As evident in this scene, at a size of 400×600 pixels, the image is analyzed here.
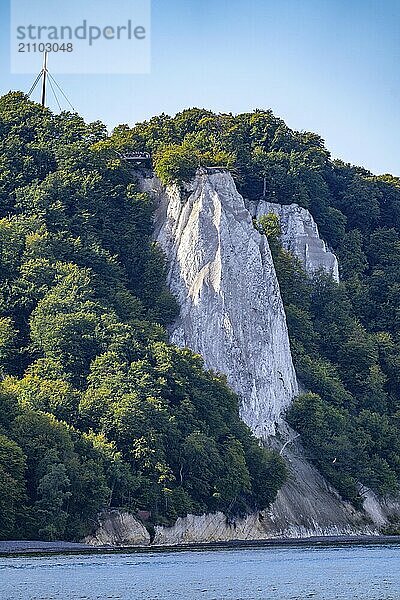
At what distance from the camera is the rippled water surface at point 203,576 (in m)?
49.5

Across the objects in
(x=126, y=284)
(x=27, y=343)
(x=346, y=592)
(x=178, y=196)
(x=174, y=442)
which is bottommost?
(x=346, y=592)

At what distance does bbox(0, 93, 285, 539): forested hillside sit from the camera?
73.4 meters

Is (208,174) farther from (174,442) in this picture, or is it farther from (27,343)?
(174,442)

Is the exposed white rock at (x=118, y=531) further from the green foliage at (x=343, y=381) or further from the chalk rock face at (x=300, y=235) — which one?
the chalk rock face at (x=300, y=235)

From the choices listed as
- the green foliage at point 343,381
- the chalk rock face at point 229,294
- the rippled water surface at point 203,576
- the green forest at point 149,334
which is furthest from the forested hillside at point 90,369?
the green foliage at point 343,381

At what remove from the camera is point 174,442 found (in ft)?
269

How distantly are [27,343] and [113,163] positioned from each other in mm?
22294

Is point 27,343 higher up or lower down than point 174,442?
higher up

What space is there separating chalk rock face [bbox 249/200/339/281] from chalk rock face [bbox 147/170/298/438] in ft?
38.1

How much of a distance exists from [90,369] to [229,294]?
55.7 ft

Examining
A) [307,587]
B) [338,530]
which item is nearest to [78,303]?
[338,530]

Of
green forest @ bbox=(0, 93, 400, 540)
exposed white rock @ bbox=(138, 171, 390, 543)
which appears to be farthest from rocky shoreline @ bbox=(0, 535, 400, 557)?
exposed white rock @ bbox=(138, 171, 390, 543)

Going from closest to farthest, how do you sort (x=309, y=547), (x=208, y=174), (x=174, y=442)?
(x=309, y=547), (x=174, y=442), (x=208, y=174)

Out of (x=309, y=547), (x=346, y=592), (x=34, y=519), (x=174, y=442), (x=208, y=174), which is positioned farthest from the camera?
(x=208, y=174)
